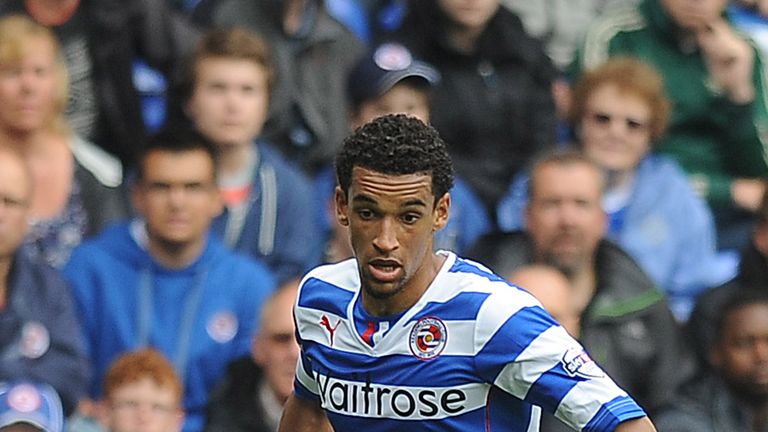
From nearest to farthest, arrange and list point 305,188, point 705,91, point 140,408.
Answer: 1. point 140,408
2. point 305,188
3. point 705,91

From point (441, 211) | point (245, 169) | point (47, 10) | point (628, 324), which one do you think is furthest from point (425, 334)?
point (47, 10)

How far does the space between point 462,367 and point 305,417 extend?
0.66 meters

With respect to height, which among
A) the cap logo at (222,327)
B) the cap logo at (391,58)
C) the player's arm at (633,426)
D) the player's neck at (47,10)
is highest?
the player's neck at (47,10)

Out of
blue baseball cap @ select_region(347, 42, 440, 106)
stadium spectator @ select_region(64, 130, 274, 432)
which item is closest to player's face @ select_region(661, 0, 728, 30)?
blue baseball cap @ select_region(347, 42, 440, 106)

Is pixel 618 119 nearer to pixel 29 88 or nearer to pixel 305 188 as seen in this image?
pixel 305 188

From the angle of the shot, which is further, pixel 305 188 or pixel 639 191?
pixel 639 191

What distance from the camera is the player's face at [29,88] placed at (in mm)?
7527

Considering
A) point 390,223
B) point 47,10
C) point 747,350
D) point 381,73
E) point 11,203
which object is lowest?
point 747,350

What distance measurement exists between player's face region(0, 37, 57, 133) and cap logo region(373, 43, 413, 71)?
148cm

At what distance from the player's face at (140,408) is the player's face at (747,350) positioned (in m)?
2.38

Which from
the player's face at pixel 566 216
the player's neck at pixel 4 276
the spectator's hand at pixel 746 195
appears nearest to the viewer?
the player's neck at pixel 4 276

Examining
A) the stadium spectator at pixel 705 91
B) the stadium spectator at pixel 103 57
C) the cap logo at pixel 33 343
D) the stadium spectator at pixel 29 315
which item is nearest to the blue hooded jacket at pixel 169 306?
the stadium spectator at pixel 29 315

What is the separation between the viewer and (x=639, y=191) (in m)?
8.24

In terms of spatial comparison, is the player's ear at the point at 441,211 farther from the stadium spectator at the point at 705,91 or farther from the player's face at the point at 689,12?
the player's face at the point at 689,12
